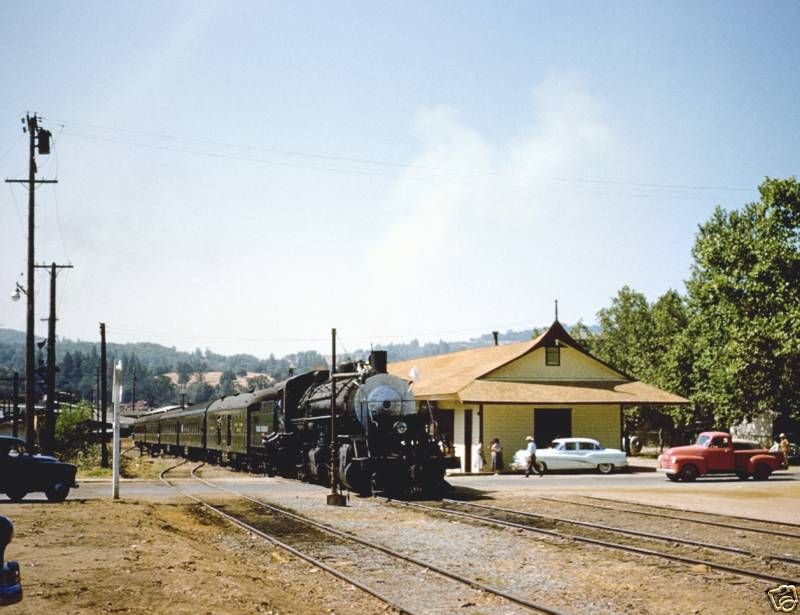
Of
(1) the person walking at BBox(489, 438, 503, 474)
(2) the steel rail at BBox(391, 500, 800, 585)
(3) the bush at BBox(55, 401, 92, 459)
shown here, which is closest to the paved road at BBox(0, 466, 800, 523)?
(1) the person walking at BBox(489, 438, 503, 474)

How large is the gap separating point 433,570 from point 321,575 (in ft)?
5.25

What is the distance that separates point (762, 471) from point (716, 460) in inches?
72.4

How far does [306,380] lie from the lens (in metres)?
30.1

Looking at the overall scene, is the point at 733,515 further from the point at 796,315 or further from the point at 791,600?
the point at 796,315

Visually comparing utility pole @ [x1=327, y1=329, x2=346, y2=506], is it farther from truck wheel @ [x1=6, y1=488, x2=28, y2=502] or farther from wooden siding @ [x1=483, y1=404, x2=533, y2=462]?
wooden siding @ [x1=483, y1=404, x2=533, y2=462]

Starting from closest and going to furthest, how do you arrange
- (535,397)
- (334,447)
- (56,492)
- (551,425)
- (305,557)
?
(305,557)
(334,447)
(56,492)
(535,397)
(551,425)

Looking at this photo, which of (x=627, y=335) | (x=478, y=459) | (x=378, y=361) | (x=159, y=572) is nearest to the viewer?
(x=159, y=572)

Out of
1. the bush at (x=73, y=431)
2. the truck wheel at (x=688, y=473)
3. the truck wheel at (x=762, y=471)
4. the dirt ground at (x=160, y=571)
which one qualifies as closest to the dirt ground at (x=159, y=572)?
the dirt ground at (x=160, y=571)

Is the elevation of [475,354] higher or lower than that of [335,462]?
higher

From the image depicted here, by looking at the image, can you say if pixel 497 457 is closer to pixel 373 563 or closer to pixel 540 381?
pixel 540 381

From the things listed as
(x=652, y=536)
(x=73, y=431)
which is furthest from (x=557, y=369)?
(x=73, y=431)

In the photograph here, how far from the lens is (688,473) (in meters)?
31.3


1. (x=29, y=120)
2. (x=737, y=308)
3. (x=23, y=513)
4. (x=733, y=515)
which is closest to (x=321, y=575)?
(x=23, y=513)

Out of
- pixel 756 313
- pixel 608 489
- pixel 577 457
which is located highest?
pixel 756 313
